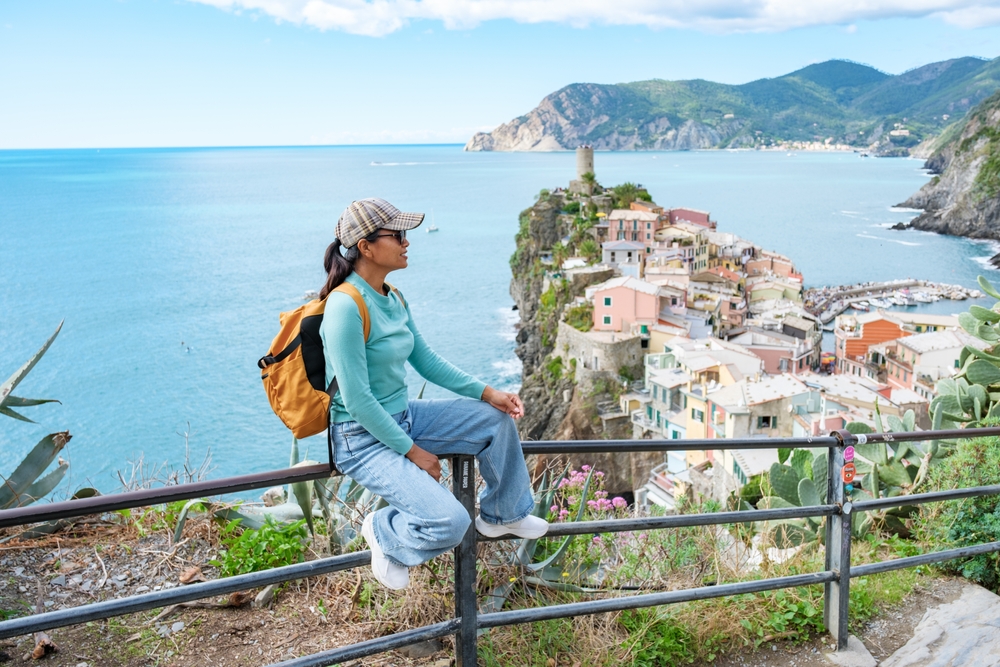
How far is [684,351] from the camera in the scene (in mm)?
31438

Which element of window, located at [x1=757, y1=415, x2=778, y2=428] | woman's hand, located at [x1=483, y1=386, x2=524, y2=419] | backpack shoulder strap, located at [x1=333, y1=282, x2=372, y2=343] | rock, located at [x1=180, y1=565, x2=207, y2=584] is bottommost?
window, located at [x1=757, y1=415, x2=778, y2=428]

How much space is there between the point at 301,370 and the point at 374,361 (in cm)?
23

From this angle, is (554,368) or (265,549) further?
Answer: (554,368)

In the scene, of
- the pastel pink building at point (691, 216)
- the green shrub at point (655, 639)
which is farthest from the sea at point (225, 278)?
the pastel pink building at point (691, 216)

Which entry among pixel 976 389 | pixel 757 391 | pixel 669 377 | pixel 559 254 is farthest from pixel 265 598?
pixel 559 254

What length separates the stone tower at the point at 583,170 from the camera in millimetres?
63719

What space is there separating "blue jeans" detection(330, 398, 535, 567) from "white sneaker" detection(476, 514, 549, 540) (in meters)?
0.02

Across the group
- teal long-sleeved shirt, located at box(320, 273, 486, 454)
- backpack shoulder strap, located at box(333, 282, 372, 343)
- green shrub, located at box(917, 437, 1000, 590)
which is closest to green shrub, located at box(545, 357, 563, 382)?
green shrub, located at box(917, 437, 1000, 590)

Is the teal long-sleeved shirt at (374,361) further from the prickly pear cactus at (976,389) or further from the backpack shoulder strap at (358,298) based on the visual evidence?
the prickly pear cactus at (976,389)

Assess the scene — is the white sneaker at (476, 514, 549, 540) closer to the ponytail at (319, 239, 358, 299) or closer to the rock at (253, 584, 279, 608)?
the ponytail at (319, 239, 358, 299)

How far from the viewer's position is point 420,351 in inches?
106

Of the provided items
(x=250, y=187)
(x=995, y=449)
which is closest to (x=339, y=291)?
(x=995, y=449)

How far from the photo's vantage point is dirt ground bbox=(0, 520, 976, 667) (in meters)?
2.90

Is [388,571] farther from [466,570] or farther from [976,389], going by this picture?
[976,389]
